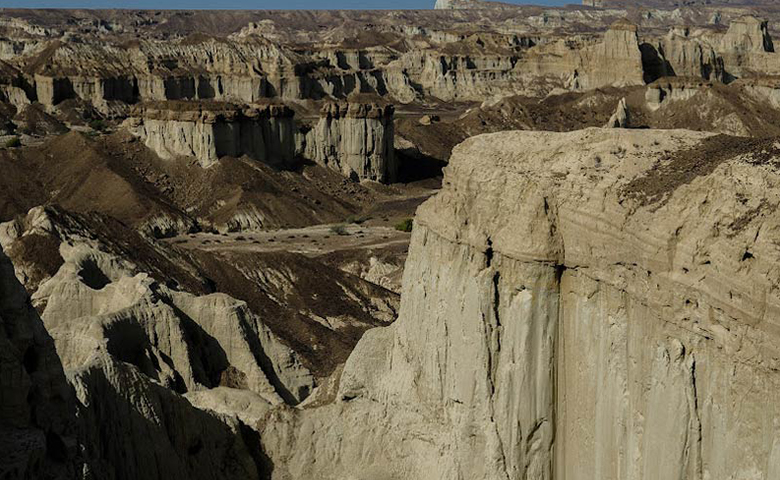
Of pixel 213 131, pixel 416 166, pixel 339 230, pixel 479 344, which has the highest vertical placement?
pixel 479 344

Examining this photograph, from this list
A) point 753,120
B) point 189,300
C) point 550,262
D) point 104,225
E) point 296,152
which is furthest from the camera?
point 753,120

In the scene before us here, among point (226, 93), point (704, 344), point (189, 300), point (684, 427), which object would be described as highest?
point (704, 344)

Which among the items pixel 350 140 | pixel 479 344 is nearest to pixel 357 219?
pixel 350 140

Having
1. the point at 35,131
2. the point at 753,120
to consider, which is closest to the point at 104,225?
the point at 35,131

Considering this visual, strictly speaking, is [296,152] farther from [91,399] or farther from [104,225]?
[91,399]

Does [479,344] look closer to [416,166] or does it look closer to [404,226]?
[404,226]

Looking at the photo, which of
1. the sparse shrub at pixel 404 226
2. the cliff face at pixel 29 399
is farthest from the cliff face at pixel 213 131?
the cliff face at pixel 29 399
